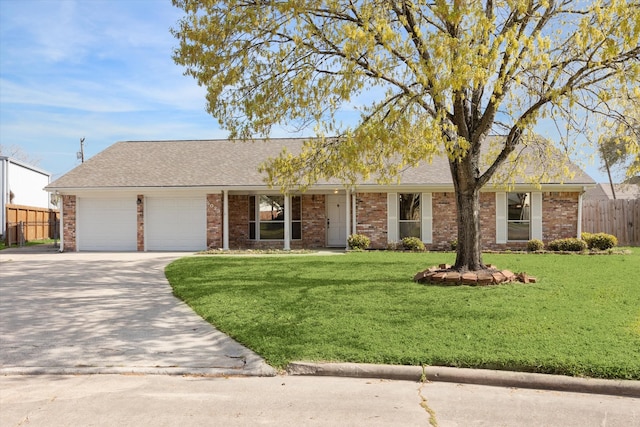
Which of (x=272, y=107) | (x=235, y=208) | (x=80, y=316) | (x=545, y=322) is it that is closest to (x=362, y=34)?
(x=272, y=107)

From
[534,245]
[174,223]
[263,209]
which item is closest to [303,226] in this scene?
[263,209]

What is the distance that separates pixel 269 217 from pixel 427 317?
1405 centimetres

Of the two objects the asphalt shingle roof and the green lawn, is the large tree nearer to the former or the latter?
the green lawn

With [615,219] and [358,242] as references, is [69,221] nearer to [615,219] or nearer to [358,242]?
[358,242]

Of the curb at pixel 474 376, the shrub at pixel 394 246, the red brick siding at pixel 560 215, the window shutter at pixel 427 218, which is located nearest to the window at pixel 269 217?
the shrub at pixel 394 246

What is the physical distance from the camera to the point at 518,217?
1966 centimetres

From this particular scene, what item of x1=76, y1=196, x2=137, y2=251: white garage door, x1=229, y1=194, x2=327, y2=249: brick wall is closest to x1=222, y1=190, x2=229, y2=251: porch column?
x1=229, y1=194, x2=327, y2=249: brick wall

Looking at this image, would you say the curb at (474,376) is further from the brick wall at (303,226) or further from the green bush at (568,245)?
the brick wall at (303,226)

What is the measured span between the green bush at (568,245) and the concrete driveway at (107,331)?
1309cm

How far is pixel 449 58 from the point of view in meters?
7.97

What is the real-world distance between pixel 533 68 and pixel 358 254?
893cm

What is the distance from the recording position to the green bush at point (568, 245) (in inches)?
699

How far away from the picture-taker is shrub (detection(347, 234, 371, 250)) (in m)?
18.9

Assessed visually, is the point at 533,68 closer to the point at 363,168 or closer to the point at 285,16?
the point at 363,168
